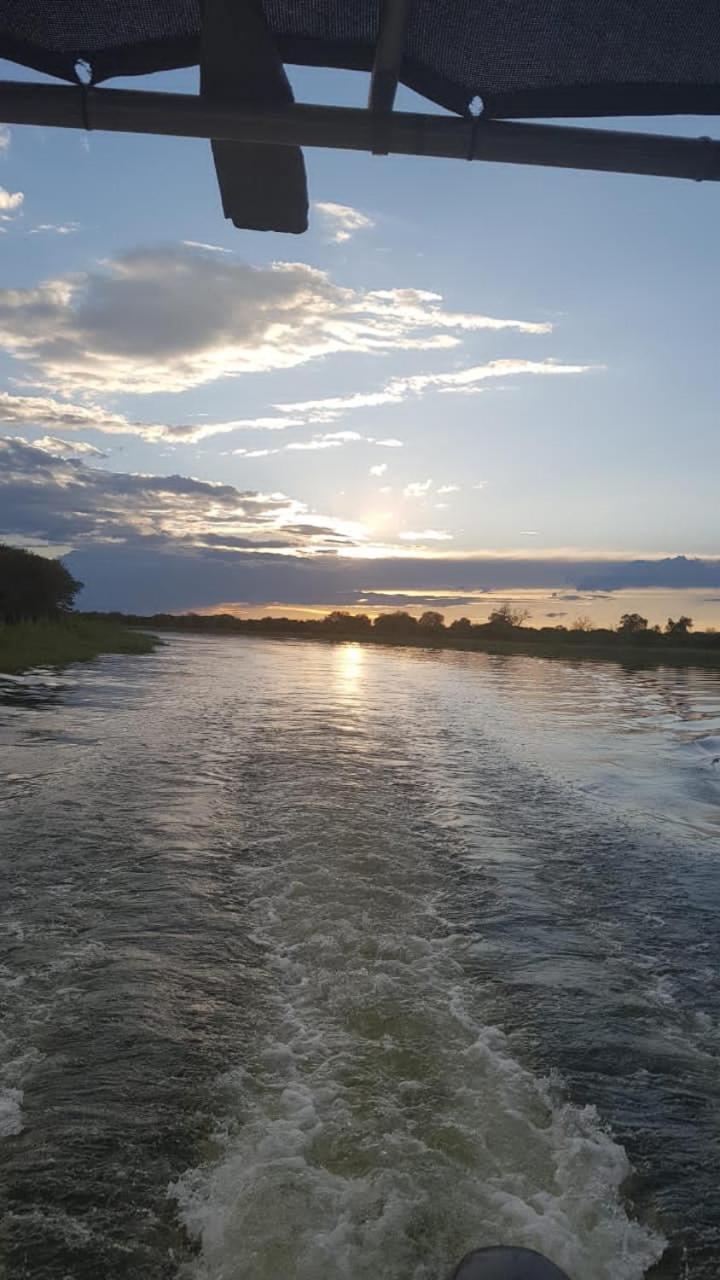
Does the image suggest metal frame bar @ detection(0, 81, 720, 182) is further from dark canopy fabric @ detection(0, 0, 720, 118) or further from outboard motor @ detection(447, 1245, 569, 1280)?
outboard motor @ detection(447, 1245, 569, 1280)

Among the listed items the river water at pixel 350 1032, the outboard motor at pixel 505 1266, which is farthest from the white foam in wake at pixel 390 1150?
the outboard motor at pixel 505 1266

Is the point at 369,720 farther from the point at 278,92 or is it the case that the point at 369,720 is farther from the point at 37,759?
the point at 278,92

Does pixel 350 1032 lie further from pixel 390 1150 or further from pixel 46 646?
pixel 46 646

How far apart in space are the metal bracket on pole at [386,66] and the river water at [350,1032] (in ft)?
14.7

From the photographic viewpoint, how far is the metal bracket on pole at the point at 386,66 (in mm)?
2918

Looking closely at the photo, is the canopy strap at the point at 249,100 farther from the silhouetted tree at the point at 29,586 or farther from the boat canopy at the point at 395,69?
the silhouetted tree at the point at 29,586

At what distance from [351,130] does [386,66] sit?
0.92 feet

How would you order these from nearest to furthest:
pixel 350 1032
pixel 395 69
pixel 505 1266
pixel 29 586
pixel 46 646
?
pixel 505 1266, pixel 395 69, pixel 350 1032, pixel 46 646, pixel 29 586

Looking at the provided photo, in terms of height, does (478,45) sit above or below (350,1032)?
above

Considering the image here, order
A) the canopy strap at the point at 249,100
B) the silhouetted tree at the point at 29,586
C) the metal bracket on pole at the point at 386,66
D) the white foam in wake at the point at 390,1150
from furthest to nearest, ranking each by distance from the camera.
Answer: the silhouetted tree at the point at 29,586
the canopy strap at the point at 249,100
the metal bracket on pole at the point at 386,66
the white foam in wake at the point at 390,1150

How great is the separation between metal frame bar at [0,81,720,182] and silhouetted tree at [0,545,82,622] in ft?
155

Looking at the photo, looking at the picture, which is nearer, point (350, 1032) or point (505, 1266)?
point (505, 1266)

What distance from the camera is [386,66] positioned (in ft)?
10.2

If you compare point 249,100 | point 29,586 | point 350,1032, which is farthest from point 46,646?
point 249,100
